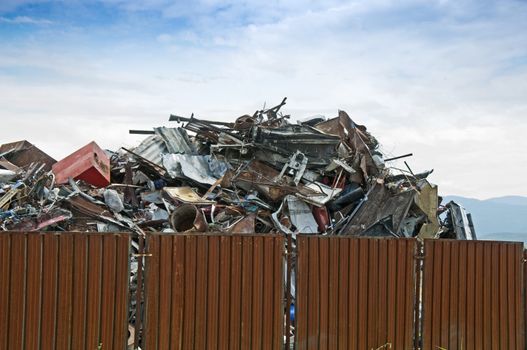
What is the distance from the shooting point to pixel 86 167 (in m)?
13.7

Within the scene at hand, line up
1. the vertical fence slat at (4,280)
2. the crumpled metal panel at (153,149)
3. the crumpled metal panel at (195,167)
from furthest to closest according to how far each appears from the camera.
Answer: the crumpled metal panel at (153,149), the crumpled metal panel at (195,167), the vertical fence slat at (4,280)

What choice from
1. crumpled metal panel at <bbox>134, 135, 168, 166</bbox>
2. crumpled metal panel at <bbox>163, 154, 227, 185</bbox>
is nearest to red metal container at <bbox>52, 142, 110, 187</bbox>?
crumpled metal panel at <bbox>134, 135, 168, 166</bbox>

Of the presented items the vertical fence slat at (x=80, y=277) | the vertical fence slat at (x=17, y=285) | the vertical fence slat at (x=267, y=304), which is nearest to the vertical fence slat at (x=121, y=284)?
the vertical fence slat at (x=80, y=277)

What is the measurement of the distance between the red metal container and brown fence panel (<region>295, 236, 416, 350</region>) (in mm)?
8239

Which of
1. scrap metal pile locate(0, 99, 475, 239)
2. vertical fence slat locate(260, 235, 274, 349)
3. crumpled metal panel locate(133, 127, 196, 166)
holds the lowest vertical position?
vertical fence slat locate(260, 235, 274, 349)

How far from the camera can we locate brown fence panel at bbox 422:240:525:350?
25.1ft

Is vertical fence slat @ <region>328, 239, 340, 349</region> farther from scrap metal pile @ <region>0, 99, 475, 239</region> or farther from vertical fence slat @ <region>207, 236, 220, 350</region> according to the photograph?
scrap metal pile @ <region>0, 99, 475, 239</region>

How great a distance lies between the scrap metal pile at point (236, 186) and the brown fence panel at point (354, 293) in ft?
14.4

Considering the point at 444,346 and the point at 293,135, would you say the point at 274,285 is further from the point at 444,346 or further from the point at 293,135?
the point at 293,135

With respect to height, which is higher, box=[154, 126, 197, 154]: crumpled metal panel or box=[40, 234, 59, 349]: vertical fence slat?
box=[154, 126, 197, 154]: crumpled metal panel

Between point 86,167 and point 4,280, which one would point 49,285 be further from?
point 86,167

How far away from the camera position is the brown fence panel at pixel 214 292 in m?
6.96

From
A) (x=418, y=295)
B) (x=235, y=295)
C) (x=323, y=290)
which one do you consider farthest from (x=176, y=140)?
(x=418, y=295)

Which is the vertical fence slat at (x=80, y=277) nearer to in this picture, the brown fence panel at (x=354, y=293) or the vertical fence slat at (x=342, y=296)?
the brown fence panel at (x=354, y=293)
